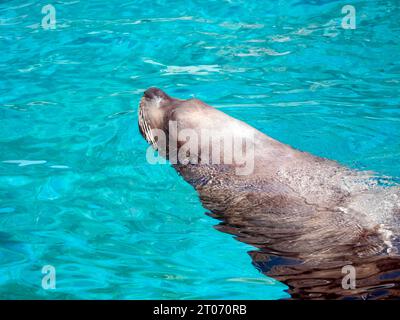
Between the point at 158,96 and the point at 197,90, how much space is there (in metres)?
2.01

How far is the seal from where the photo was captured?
3.32 metres

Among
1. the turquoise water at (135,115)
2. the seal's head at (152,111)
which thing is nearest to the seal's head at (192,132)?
the seal's head at (152,111)

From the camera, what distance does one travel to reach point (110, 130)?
19.4ft

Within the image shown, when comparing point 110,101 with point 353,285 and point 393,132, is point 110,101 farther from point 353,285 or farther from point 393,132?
point 353,285

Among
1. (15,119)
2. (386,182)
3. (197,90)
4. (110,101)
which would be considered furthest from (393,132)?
(15,119)

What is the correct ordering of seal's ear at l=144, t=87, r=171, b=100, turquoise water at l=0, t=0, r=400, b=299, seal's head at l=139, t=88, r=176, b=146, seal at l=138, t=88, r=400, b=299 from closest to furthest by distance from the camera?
1. seal at l=138, t=88, r=400, b=299
2. turquoise water at l=0, t=0, r=400, b=299
3. seal's head at l=139, t=88, r=176, b=146
4. seal's ear at l=144, t=87, r=171, b=100

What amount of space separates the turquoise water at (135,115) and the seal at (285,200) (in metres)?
0.20

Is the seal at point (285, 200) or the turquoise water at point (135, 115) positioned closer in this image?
the seal at point (285, 200)

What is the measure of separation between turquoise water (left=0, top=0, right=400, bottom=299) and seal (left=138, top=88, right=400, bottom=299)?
201mm

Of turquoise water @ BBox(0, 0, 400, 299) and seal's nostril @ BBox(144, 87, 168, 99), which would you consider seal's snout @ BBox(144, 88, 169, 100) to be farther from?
turquoise water @ BBox(0, 0, 400, 299)

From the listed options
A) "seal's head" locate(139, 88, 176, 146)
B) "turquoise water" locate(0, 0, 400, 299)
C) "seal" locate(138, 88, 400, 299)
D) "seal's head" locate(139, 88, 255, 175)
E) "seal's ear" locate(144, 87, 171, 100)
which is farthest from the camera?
"seal's ear" locate(144, 87, 171, 100)

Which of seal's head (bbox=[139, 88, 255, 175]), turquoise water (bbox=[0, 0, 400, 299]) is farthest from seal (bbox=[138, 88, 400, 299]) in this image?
turquoise water (bbox=[0, 0, 400, 299])

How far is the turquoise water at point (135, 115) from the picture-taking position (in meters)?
3.94

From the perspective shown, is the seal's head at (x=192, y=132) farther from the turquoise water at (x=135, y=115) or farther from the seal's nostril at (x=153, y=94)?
the turquoise water at (x=135, y=115)
